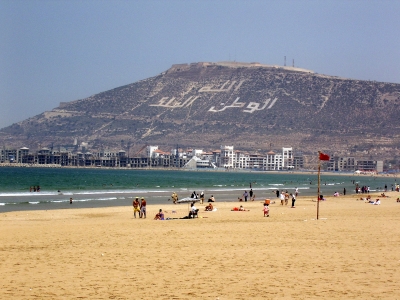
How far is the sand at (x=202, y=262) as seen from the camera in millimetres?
10625

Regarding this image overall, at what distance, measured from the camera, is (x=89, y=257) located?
13.8m

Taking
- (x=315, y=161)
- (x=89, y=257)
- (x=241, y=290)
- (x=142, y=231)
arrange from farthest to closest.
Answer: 1. (x=315, y=161)
2. (x=142, y=231)
3. (x=89, y=257)
4. (x=241, y=290)

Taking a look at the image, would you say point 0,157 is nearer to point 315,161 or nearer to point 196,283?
point 315,161

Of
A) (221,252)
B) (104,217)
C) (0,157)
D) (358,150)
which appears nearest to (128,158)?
(0,157)

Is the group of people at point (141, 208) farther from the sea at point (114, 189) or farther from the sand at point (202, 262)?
→ the sea at point (114, 189)

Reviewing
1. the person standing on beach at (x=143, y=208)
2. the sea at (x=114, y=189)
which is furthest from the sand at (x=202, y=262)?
the sea at (x=114, y=189)

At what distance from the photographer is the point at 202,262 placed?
13.1m

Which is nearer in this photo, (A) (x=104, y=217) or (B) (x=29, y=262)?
(B) (x=29, y=262)

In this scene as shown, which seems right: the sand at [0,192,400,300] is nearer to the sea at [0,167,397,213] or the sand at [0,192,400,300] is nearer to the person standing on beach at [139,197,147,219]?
the person standing on beach at [139,197,147,219]

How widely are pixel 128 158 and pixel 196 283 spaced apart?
184 metres

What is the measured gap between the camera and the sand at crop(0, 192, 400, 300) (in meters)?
10.6

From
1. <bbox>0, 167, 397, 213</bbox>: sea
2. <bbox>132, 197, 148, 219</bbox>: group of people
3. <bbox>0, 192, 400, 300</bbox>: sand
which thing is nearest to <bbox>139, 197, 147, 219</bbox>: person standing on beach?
<bbox>132, 197, 148, 219</bbox>: group of people

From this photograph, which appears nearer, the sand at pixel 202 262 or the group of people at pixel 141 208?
the sand at pixel 202 262

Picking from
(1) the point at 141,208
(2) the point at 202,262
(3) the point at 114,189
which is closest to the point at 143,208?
(1) the point at 141,208
